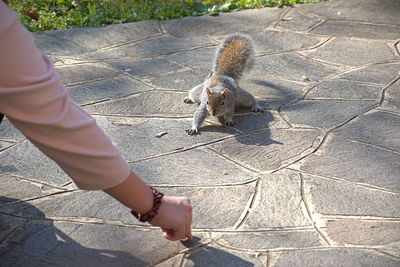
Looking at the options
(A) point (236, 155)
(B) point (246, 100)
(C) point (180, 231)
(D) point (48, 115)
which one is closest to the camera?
(D) point (48, 115)

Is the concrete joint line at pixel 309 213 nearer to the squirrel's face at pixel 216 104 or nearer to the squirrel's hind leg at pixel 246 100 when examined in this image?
the squirrel's face at pixel 216 104

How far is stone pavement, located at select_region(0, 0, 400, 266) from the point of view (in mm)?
2455

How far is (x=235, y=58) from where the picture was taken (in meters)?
4.75

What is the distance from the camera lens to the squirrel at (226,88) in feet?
13.3

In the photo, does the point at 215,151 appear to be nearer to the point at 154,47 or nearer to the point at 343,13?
the point at 154,47

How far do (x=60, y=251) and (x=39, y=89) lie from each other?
1.11 m

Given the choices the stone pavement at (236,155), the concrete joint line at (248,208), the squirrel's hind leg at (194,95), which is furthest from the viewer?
the squirrel's hind leg at (194,95)

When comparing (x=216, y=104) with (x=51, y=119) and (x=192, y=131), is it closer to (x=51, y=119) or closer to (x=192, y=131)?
(x=192, y=131)

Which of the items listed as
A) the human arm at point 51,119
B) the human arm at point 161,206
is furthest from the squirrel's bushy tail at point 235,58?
the human arm at point 51,119

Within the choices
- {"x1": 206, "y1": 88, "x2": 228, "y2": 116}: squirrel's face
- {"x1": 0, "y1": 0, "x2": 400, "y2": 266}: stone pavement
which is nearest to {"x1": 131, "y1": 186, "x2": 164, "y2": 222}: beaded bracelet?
{"x1": 0, "y1": 0, "x2": 400, "y2": 266}: stone pavement

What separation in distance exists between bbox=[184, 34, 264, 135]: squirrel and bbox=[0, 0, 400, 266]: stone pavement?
0.39 feet

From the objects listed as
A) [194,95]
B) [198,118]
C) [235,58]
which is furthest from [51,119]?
[235,58]

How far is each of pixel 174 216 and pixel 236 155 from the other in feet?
4.81

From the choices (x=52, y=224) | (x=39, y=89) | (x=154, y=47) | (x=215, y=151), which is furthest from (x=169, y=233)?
(x=154, y=47)
